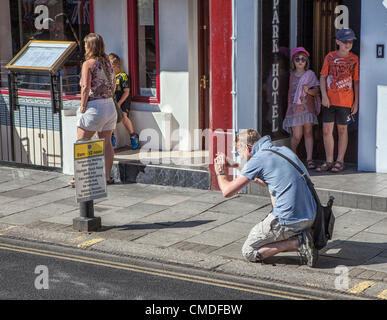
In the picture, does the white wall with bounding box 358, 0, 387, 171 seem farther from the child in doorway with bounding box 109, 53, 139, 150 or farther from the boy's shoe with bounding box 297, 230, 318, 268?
the child in doorway with bounding box 109, 53, 139, 150

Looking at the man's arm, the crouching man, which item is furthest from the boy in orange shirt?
the man's arm

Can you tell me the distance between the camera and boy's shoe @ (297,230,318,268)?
7438 millimetres

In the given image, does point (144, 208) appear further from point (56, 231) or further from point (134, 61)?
point (134, 61)

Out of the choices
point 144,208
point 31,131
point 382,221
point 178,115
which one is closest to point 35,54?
point 31,131

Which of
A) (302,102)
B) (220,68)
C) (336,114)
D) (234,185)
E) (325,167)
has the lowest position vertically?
(325,167)

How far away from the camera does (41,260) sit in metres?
7.94

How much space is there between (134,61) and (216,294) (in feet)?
22.2

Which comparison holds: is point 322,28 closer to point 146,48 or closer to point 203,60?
point 203,60

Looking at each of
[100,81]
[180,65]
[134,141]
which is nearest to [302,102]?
[180,65]

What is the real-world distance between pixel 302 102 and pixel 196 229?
299 centimetres

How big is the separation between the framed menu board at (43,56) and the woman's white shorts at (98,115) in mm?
1431

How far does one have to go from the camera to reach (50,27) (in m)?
14.5

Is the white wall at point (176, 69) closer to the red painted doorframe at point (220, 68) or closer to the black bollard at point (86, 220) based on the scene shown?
the red painted doorframe at point (220, 68)

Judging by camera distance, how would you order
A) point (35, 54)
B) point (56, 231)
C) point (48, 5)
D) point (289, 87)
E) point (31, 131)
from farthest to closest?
point (48, 5), point (31, 131), point (35, 54), point (289, 87), point (56, 231)
